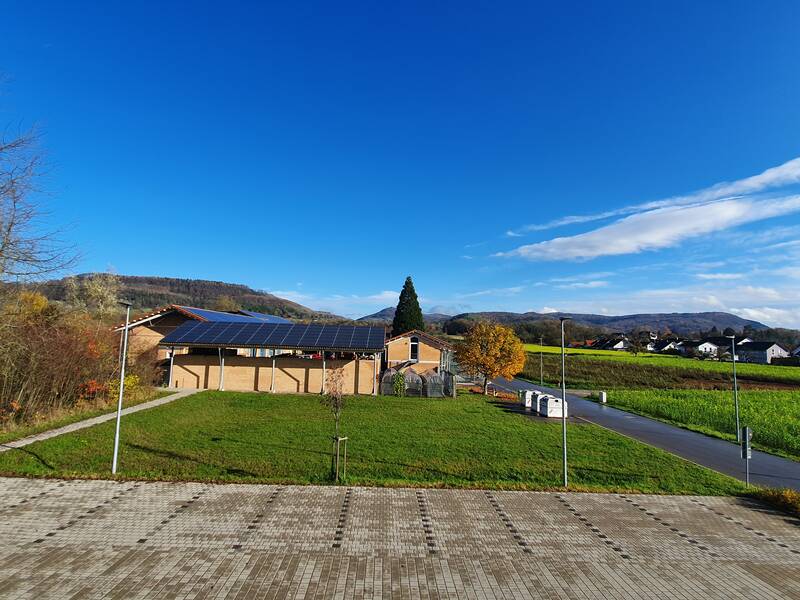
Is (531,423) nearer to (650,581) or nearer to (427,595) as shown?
(650,581)

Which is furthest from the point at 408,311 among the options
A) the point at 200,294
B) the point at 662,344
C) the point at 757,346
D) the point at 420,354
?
the point at 200,294

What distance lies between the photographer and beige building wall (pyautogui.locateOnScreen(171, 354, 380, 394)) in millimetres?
27992

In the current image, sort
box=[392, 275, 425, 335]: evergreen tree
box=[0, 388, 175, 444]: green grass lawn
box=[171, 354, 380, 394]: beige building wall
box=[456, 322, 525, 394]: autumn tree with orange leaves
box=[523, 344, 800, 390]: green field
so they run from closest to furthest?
box=[0, 388, 175, 444]: green grass lawn, box=[171, 354, 380, 394]: beige building wall, box=[456, 322, 525, 394]: autumn tree with orange leaves, box=[523, 344, 800, 390]: green field, box=[392, 275, 425, 335]: evergreen tree

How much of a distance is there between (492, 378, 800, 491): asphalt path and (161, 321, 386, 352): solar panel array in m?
14.0

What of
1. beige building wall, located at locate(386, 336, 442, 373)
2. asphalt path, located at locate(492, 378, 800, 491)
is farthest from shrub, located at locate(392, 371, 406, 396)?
asphalt path, located at locate(492, 378, 800, 491)

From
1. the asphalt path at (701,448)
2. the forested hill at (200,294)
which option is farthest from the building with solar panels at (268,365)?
the forested hill at (200,294)

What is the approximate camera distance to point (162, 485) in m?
11.0

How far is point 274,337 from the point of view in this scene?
29.2m

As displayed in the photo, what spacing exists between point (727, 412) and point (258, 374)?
29.8 metres

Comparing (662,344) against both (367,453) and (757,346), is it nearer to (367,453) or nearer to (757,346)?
(757,346)

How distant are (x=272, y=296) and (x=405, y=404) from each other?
175 metres

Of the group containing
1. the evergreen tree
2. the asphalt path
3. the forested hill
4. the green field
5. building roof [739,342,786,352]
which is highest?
the forested hill

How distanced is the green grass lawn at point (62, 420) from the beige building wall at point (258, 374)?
4577mm

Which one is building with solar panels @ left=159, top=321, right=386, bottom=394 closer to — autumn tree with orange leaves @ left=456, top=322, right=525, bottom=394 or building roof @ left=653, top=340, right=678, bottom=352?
autumn tree with orange leaves @ left=456, top=322, right=525, bottom=394
